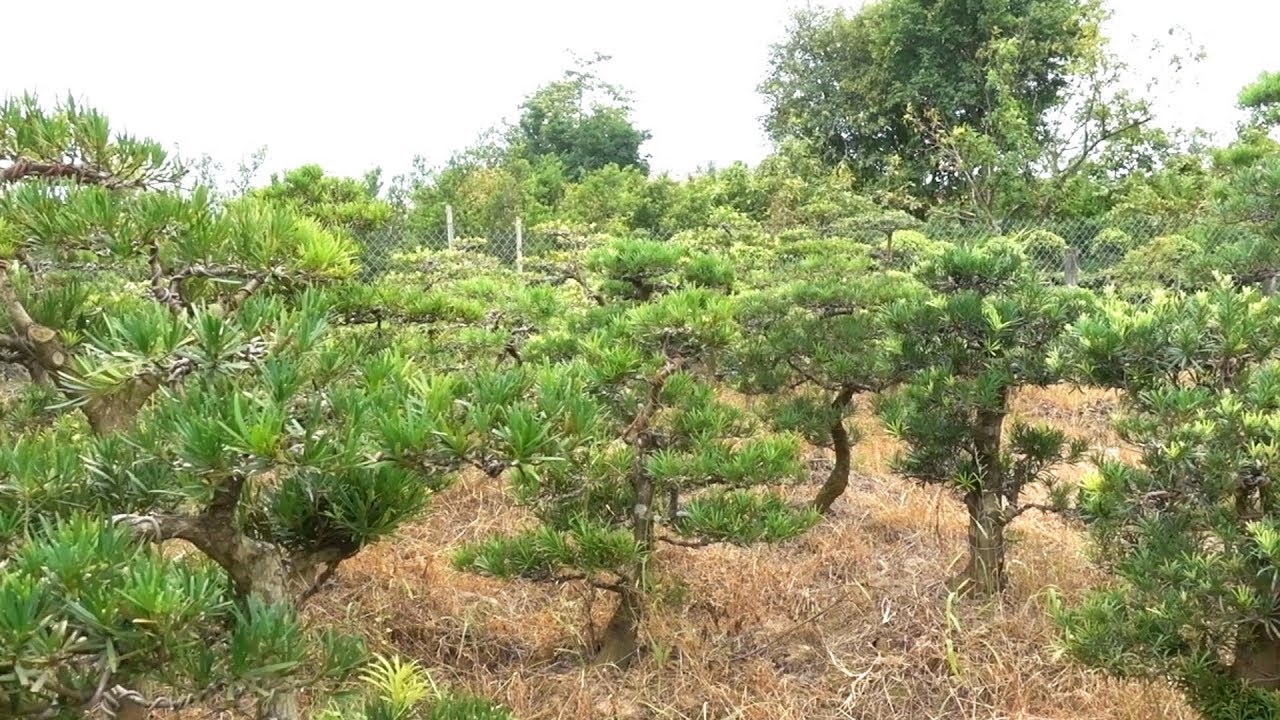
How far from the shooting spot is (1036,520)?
3.25m

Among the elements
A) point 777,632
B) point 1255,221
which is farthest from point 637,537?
point 1255,221

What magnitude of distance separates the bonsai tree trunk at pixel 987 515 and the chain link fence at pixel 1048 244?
20.2 inches

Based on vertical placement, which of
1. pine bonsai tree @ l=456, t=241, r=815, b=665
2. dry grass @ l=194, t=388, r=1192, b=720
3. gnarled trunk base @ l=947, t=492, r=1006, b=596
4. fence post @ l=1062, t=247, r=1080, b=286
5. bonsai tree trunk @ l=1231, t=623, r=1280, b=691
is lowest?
dry grass @ l=194, t=388, r=1192, b=720

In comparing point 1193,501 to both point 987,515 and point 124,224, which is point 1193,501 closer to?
point 987,515

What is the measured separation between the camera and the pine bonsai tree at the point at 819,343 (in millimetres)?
2656

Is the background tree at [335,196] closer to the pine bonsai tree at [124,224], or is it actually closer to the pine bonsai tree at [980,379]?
the pine bonsai tree at [124,224]

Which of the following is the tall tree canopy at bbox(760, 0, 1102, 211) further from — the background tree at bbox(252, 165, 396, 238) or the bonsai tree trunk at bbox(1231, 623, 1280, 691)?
the bonsai tree trunk at bbox(1231, 623, 1280, 691)

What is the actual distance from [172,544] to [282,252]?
6.08 feet

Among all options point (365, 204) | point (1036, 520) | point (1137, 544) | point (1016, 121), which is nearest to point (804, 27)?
point (1016, 121)

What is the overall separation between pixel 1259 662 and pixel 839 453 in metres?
1.58

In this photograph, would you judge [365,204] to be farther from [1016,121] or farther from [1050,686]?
[1016,121]

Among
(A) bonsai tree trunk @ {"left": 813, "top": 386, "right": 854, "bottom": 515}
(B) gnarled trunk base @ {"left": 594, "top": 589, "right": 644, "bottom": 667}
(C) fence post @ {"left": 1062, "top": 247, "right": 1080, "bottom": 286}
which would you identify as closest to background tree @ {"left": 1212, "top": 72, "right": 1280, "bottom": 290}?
(A) bonsai tree trunk @ {"left": 813, "top": 386, "right": 854, "bottom": 515}

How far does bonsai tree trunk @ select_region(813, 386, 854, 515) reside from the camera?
2795 mm

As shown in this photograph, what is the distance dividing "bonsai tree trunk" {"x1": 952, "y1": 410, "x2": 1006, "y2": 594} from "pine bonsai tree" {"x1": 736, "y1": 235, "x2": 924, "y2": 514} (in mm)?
344
